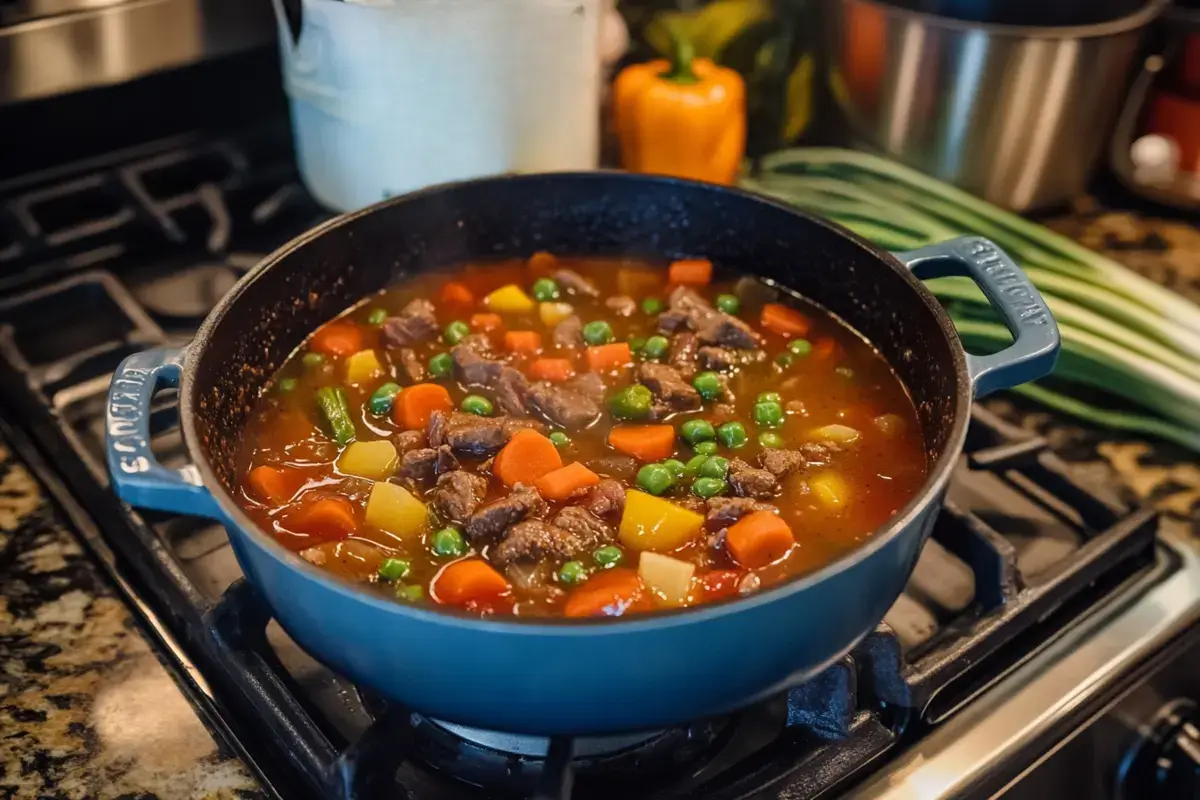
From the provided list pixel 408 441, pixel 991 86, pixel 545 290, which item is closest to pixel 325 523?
pixel 408 441

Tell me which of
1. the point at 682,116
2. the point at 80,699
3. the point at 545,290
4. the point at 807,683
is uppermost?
the point at 682,116

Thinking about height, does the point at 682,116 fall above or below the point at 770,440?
above

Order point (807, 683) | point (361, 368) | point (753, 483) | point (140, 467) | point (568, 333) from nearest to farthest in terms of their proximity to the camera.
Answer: point (140, 467), point (807, 683), point (753, 483), point (361, 368), point (568, 333)

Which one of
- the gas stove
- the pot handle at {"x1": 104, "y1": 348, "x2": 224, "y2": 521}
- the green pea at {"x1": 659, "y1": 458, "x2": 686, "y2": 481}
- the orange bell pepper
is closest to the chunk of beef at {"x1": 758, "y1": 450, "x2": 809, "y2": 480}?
Answer: the green pea at {"x1": 659, "y1": 458, "x2": 686, "y2": 481}

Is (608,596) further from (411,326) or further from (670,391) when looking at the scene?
(411,326)

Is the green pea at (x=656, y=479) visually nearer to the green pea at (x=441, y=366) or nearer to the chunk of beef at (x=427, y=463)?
the chunk of beef at (x=427, y=463)

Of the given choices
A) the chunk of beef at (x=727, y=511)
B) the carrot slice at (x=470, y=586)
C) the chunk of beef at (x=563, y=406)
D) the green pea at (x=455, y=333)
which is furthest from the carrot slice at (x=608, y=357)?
the carrot slice at (x=470, y=586)

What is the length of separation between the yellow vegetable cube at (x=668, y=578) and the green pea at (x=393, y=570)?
Answer: 0.95 feet

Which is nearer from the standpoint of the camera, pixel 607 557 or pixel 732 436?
pixel 607 557

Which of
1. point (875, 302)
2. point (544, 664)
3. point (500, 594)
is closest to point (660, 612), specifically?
point (544, 664)

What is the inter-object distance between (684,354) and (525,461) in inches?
15.2

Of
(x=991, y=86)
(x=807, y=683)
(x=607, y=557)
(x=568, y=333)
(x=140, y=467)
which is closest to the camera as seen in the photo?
(x=140, y=467)

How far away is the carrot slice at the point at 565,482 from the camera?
1.45m

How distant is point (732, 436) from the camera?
5.13 ft
